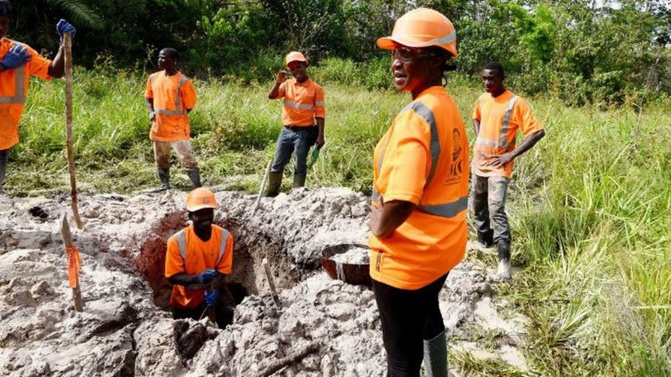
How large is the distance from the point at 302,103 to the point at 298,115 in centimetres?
14

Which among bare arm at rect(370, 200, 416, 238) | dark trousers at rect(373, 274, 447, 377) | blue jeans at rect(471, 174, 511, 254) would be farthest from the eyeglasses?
blue jeans at rect(471, 174, 511, 254)

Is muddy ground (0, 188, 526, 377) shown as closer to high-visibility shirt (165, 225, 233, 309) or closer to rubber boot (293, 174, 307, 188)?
high-visibility shirt (165, 225, 233, 309)

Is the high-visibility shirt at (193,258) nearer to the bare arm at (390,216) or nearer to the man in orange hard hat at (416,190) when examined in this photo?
the man in orange hard hat at (416,190)

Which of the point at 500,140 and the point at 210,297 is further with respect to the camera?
the point at 500,140

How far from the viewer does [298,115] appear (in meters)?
5.55

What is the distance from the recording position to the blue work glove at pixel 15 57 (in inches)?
137

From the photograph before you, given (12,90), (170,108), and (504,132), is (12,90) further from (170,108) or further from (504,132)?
(504,132)

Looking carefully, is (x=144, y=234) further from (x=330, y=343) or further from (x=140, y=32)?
(x=140, y=32)

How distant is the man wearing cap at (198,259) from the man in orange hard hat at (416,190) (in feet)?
7.03

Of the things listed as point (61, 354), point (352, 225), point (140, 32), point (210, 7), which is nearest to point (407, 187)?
point (61, 354)

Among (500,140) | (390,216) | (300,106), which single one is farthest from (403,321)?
(300,106)

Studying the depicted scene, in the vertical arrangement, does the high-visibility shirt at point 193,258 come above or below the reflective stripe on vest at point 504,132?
below

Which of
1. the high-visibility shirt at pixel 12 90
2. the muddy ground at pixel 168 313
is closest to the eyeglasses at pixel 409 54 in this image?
the muddy ground at pixel 168 313

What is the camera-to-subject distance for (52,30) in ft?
37.8
